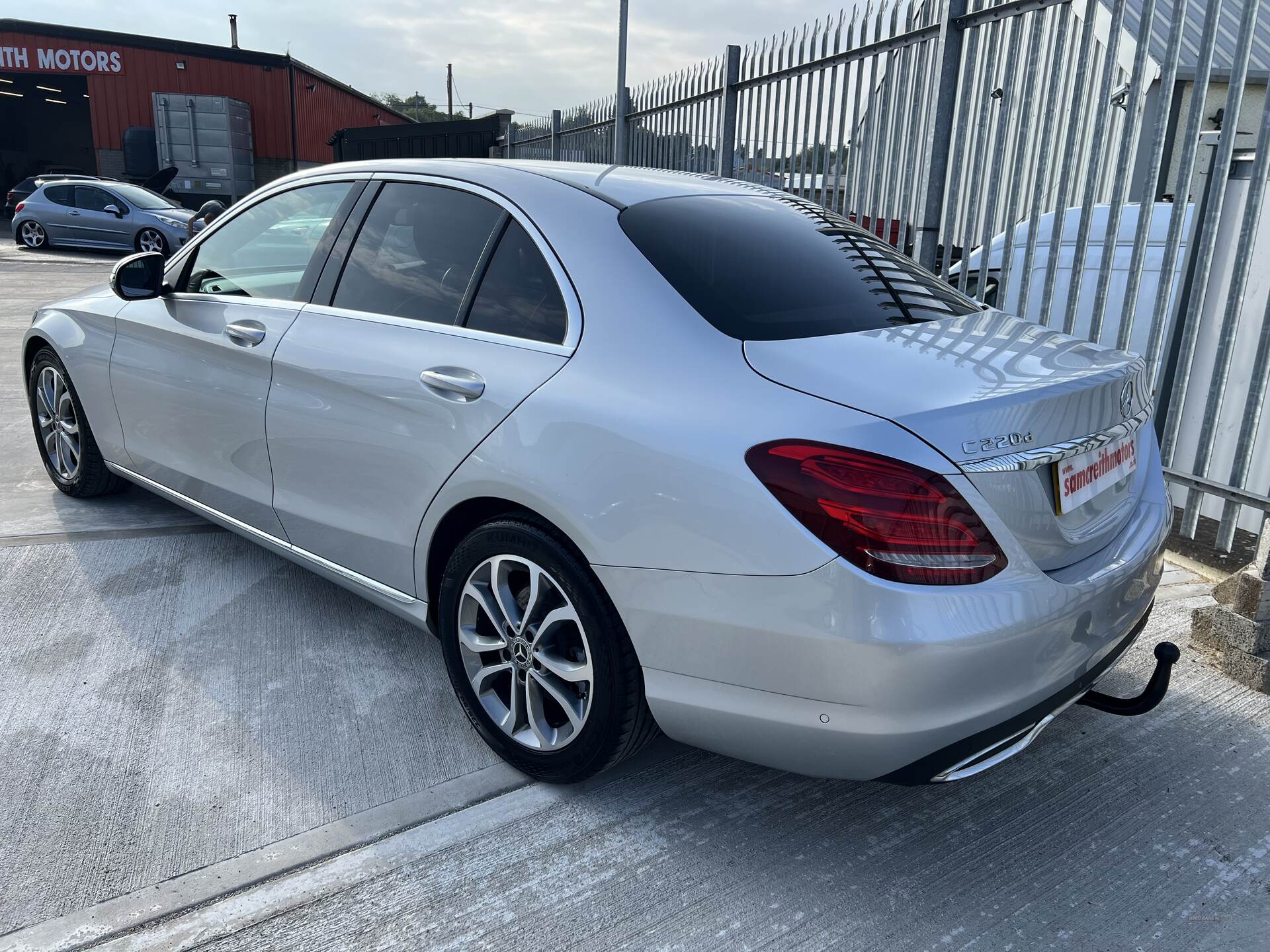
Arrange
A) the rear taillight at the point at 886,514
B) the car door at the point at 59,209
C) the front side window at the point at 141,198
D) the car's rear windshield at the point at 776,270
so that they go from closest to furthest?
the rear taillight at the point at 886,514 < the car's rear windshield at the point at 776,270 < the front side window at the point at 141,198 < the car door at the point at 59,209

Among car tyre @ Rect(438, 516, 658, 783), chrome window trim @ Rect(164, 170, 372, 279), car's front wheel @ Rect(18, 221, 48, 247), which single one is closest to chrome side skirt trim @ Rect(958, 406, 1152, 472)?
car tyre @ Rect(438, 516, 658, 783)

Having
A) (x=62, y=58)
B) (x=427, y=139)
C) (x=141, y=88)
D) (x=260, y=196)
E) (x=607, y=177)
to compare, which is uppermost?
(x=62, y=58)

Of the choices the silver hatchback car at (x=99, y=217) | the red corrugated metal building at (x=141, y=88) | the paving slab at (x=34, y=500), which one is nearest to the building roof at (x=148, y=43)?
the red corrugated metal building at (x=141, y=88)

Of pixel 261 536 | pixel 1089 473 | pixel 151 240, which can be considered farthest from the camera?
pixel 151 240

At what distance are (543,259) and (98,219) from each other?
19.2 metres

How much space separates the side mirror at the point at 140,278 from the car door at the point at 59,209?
57.8 feet

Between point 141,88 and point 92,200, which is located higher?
point 141,88

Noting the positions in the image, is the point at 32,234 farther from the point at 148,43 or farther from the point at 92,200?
the point at 148,43

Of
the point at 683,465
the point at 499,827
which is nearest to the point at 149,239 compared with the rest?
the point at 499,827

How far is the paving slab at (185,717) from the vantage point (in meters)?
2.26

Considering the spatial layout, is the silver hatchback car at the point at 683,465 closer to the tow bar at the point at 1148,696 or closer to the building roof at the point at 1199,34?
the tow bar at the point at 1148,696

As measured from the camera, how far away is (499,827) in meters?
2.36

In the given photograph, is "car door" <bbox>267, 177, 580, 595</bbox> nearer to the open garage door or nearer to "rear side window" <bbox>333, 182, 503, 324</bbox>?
"rear side window" <bbox>333, 182, 503, 324</bbox>

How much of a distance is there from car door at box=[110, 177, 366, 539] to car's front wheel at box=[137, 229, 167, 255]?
1577 centimetres
